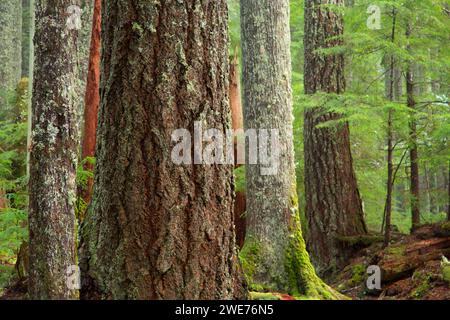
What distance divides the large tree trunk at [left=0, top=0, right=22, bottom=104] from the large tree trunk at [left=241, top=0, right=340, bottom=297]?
466 inches

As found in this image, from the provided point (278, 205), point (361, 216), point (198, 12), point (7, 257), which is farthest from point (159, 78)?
point (7, 257)

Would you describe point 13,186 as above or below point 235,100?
below

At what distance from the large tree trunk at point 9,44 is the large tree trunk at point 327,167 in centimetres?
1097

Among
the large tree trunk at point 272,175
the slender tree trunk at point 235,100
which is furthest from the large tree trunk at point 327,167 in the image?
the large tree trunk at point 272,175

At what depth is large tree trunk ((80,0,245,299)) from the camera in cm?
301

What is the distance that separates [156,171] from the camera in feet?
9.89

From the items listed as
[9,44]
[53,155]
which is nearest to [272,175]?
[53,155]

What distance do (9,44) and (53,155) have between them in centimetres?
1314

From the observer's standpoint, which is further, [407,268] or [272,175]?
[407,268]

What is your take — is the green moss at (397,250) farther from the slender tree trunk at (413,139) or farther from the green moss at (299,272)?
the green moss at (299,272)

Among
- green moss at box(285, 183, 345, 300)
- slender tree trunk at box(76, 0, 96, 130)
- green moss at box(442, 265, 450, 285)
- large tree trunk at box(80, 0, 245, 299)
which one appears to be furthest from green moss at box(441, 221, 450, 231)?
slender tree trunk at box(76, 0, 96, 130)

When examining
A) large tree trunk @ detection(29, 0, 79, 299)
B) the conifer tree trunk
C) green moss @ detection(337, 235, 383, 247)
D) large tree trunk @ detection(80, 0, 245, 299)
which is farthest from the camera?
the conifer tree trunk

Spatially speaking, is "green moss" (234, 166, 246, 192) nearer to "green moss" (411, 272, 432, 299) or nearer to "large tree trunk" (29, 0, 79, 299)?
"green moss" (411, 272, 432, 299)

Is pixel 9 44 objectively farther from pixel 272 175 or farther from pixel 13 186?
pixel 272 175
